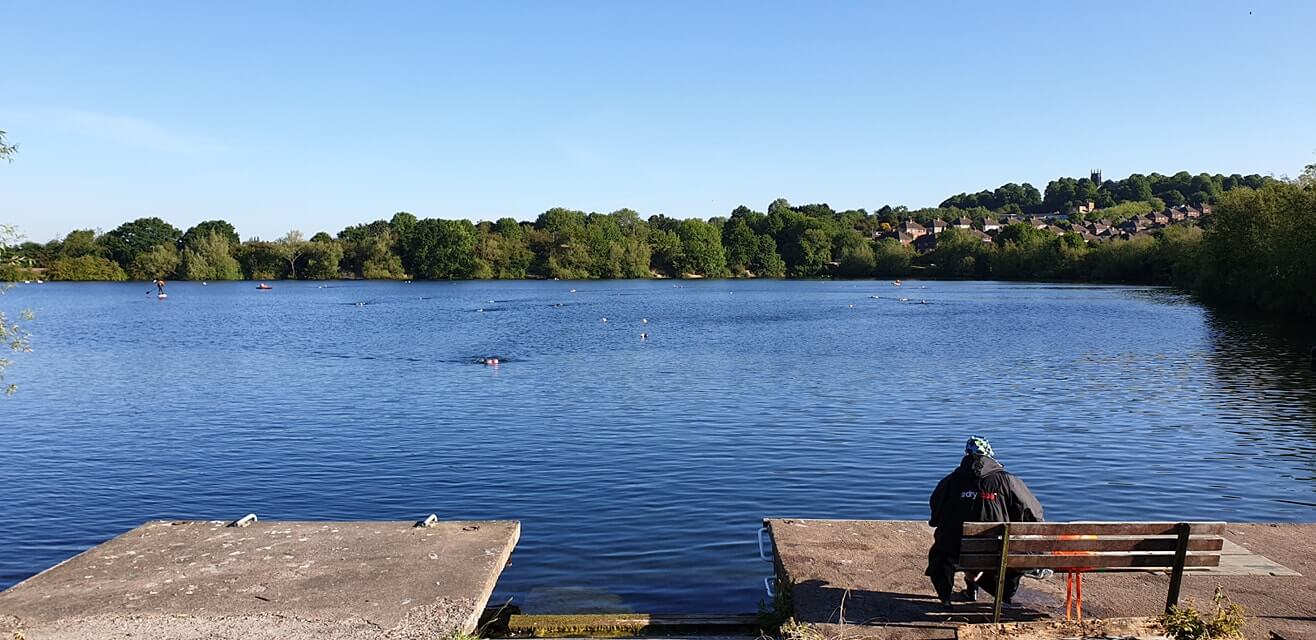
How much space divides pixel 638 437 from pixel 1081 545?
15879 mm

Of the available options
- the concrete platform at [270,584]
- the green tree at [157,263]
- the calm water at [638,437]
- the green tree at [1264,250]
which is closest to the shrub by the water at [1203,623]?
the calm water at [638,437]

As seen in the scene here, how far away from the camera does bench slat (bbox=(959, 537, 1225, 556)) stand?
7.86 m

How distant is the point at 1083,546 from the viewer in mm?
7902

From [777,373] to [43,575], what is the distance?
93.0 feet

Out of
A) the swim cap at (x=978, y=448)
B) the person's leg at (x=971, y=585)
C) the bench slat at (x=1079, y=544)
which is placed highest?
the swim cap at (x=978, y=448)

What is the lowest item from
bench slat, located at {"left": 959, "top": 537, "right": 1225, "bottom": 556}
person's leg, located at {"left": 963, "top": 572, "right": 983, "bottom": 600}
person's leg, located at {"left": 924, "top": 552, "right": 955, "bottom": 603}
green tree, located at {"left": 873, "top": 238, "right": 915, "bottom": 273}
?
person's leg, located at {"left": 963, "top": 572, "right": 983, "bottom": 600}

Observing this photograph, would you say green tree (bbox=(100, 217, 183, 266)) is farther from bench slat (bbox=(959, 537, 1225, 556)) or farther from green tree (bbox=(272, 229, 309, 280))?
bench slat (bbox=(959, 537, 1225, 556))

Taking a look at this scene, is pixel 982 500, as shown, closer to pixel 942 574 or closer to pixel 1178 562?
pixel 942 574

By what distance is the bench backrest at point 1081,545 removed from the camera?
7.85 metres

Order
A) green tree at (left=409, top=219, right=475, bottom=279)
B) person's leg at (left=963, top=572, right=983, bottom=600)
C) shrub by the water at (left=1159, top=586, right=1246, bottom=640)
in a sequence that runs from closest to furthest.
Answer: shrub by the water at (left=1159, top=586, right=1246, bottom=640) < person's leg at (left=963, top=572, right=983, bottom=600) < green tree at (left=409, top=219, right=475, bottom=279)

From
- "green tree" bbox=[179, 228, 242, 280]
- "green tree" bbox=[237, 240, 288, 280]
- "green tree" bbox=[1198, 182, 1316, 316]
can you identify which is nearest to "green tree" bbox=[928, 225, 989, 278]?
"green tree" bbox=[1198, 182, 1316, 316]

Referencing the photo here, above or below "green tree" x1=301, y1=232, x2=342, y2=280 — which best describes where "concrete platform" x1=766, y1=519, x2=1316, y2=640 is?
below

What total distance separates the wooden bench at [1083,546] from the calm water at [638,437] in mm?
4013

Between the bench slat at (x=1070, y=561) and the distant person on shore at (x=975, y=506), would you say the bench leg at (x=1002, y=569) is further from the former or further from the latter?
the distant person on shore at (x=975, y=506)
